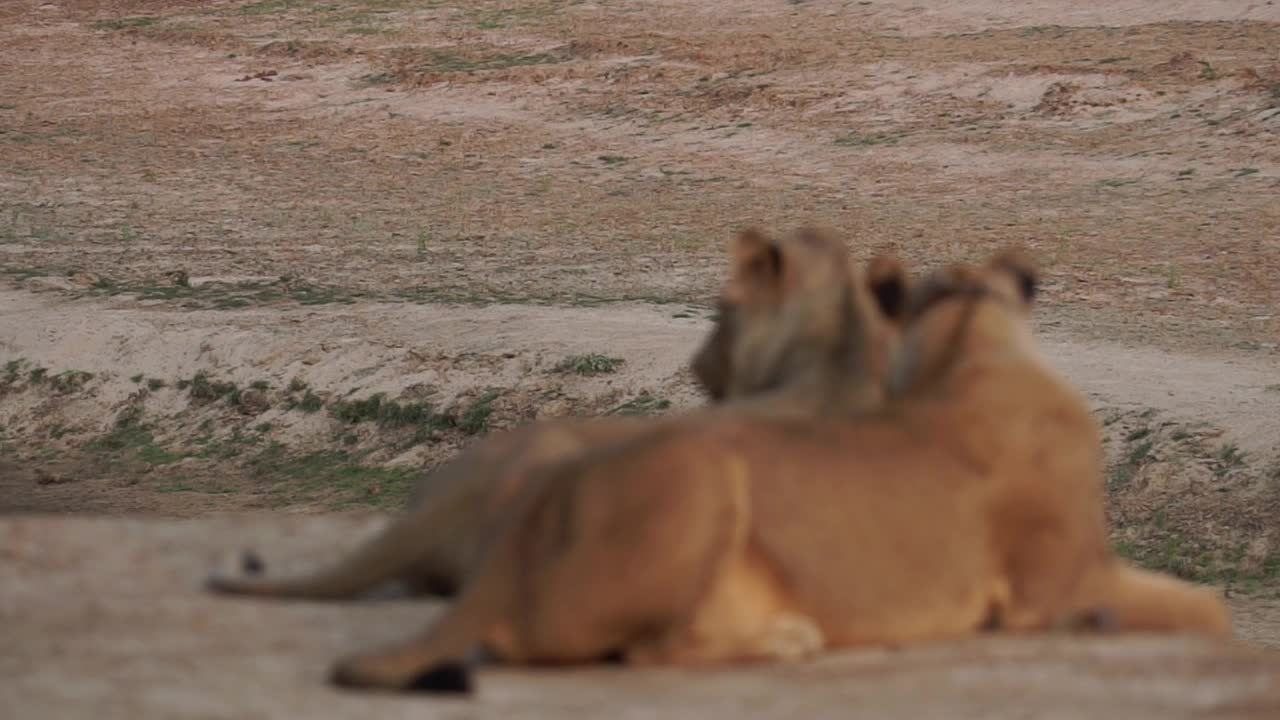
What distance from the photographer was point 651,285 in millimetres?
15156

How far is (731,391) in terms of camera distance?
6.28 m

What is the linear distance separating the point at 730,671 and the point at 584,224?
42.2ft

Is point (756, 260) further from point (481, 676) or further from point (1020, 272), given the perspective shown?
point (481, 676)

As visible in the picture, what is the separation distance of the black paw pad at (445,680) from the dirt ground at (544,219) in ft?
2.42

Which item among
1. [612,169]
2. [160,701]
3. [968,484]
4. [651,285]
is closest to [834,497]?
[968,484]

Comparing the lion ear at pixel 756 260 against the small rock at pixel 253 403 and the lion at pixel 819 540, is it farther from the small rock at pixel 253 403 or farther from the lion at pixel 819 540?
the small rock at pixel 253 403

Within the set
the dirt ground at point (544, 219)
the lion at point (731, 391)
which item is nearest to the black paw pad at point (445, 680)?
the lion at point (731, 391)

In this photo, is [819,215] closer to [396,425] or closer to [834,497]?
[396,425]

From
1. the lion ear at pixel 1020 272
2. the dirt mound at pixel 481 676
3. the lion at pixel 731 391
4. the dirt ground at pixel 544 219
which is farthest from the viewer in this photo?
the dirt ground at pixel 544 219

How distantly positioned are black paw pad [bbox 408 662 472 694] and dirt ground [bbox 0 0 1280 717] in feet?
2.42

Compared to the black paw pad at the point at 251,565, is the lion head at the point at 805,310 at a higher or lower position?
higher

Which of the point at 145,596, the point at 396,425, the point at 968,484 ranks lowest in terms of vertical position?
the point at 396,425

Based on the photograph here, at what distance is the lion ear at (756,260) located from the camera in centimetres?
595

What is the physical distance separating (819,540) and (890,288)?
3.99 ft
